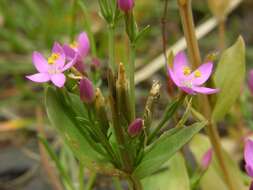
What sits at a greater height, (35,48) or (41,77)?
(35,48)

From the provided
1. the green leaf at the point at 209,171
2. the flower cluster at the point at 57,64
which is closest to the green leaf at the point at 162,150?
the flower cluster at the point at 57,64

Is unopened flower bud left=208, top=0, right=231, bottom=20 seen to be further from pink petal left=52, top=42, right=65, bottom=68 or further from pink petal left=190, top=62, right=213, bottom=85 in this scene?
pink petal left=52, top=42, right=65, bottom=68

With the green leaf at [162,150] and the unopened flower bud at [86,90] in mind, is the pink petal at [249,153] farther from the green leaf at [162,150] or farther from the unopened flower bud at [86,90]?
the unopened flower bud at [86,90]

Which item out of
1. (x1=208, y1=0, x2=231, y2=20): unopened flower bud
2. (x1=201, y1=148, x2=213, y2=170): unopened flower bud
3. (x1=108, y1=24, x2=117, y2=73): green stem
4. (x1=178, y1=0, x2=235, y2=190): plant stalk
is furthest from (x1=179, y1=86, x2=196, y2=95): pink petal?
(x1=208, y1=0, x2=231, y2=20): unopened flower bud

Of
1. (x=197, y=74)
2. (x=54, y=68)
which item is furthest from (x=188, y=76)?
(x=54, y=68)

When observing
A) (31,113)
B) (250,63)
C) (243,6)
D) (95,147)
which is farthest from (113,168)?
(243,6)

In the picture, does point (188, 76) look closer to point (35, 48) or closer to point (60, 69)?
point (60, 69)
